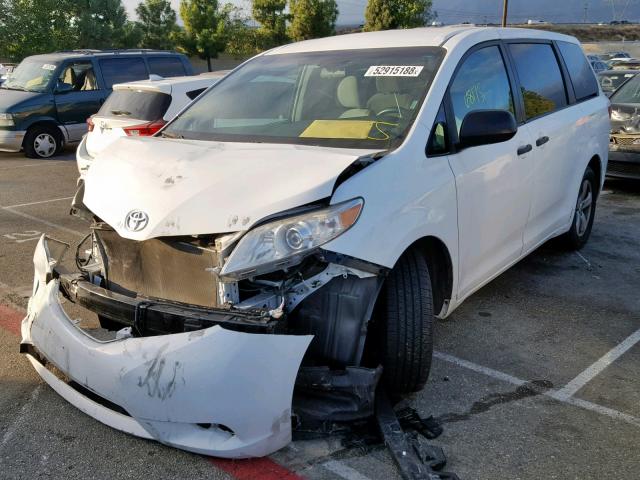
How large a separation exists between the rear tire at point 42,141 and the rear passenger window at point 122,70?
54.3 inches

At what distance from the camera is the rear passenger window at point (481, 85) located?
375 cm

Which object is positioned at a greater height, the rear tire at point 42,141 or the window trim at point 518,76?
the window trim at point 518,76

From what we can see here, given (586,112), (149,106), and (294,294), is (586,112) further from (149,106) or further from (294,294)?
(149,106)

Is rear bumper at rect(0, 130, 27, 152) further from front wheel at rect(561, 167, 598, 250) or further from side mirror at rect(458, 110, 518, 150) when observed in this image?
side mirror at rect(458, 110, 518, 150)

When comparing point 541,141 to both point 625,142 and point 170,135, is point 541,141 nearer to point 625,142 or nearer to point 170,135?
point 170,135

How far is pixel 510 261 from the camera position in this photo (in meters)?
4.36

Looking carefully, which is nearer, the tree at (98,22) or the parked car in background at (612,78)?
the parked car in background at (612,78)

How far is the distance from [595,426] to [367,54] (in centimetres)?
241

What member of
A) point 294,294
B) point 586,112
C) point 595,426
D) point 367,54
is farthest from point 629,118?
point 294,294

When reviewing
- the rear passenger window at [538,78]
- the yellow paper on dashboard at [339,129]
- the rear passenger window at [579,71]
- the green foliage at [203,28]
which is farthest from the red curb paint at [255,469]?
the green foliage at [203,28]

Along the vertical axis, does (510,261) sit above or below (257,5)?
below

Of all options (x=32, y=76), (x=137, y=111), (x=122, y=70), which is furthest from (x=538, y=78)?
(x=32, y=76)

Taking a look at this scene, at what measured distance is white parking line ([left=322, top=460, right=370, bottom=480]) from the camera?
8.95ft

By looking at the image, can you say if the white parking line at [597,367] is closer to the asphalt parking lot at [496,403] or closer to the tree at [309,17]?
the asphalt parking lot at [496,403]
